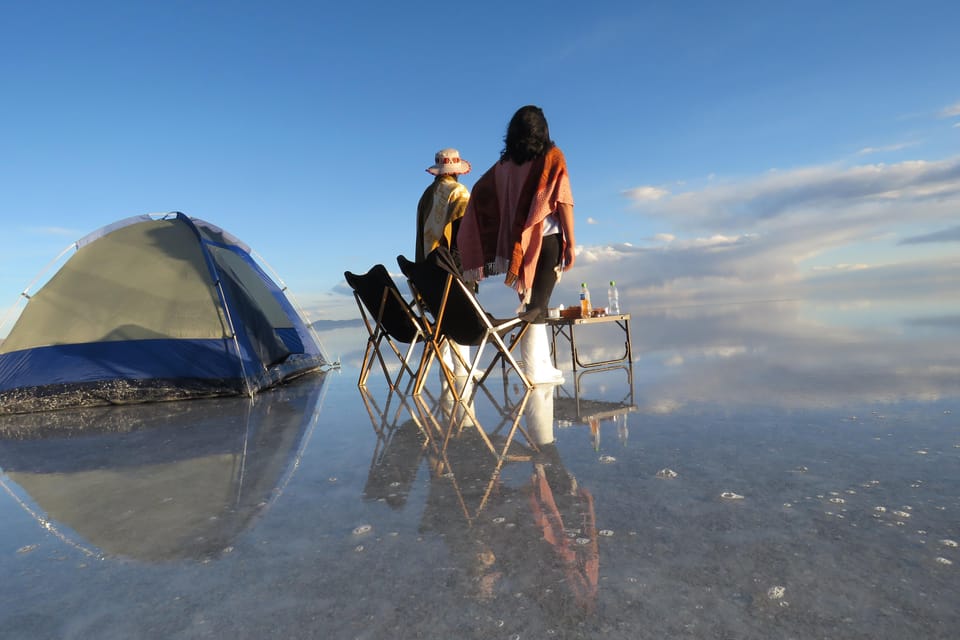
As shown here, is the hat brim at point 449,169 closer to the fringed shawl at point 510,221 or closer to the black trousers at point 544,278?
the fringed shawl at point 510,221

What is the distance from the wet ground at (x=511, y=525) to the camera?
1.24m

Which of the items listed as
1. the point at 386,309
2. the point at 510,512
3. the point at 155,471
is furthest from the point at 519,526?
the point at 386,309

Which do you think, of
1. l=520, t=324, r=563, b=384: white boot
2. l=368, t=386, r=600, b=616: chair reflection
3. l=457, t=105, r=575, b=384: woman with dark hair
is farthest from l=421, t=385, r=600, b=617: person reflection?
l=520, t=324, r=563, b=384: white boot

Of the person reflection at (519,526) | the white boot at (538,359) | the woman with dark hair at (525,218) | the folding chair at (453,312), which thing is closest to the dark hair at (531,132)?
the woman with dark hair at (525,218)

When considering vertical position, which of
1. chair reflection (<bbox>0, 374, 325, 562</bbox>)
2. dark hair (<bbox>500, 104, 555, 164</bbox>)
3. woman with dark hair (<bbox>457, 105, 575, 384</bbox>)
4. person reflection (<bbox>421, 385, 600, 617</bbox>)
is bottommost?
person reflection (<bbox>421, 385, 600, 617</bbox>)

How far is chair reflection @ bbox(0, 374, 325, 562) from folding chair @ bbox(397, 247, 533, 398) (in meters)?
Answer: 1.21

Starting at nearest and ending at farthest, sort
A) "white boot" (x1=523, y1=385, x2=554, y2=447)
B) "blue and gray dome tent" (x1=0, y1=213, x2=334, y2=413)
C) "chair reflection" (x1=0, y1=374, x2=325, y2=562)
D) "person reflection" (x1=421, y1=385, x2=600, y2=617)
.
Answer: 1. "person reflection" (x1=421, y1=385, x2=600, y2=617)
2. "chair reflection" (x1=0, y1=374, x2=325, y2=562)
3. "white boot" (x1=523, y1=385, x2=554, y2=447)
4. "blue and gray dome tent" (x1=0, y1=213, x2=334, y2=413)

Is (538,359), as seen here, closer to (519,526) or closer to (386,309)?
(386,309)

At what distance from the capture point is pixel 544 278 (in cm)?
431

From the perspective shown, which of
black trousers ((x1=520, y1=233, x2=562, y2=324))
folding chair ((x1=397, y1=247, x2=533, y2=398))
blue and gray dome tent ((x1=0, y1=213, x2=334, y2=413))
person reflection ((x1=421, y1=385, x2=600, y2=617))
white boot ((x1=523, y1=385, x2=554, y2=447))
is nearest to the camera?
person reflection ((x1=421, y1=385, x2=600, y2=617))

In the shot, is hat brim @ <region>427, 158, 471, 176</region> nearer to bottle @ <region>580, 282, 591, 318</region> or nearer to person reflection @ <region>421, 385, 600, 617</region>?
bottle @ <region>580, 282, 591, 318</region>

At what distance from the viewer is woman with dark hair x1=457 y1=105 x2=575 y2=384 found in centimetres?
411

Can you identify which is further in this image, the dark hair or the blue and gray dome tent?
the blue and gray dome tent

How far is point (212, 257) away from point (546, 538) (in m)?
5.09
